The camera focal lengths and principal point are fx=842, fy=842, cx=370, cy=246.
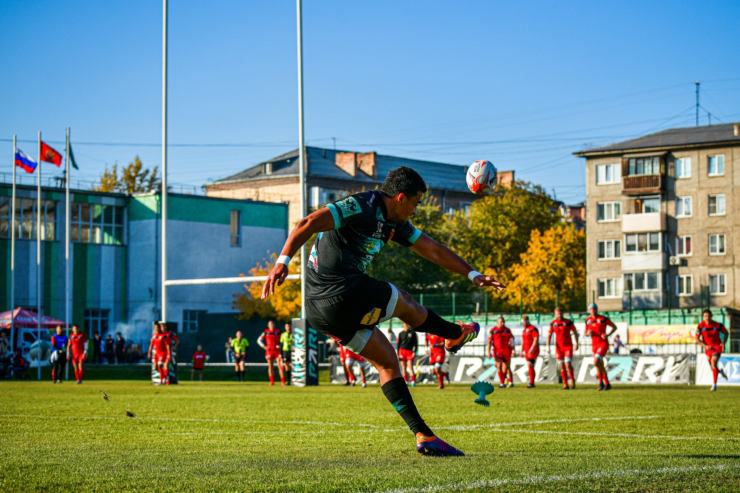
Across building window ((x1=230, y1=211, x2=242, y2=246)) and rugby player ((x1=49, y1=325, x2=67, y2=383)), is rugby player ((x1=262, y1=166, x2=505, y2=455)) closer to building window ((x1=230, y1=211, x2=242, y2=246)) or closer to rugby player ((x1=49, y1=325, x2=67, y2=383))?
rugby player ((x1=49, y1=325, x2=67, y2=383))

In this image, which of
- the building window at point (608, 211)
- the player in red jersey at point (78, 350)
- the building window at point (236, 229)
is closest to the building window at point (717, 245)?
the building window at point (608, 211)

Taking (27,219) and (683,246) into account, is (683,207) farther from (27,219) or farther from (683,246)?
(27,219)

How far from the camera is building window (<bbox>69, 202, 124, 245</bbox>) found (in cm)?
5866

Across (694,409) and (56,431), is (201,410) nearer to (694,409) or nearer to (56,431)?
(56,431)

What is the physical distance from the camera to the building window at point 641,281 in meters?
61.6

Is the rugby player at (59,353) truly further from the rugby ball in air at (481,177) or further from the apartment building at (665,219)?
the apartment building at (665,219)

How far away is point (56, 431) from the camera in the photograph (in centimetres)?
876

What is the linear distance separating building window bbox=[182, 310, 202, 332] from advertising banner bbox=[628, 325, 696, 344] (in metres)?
30.8

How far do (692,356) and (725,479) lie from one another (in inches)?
865

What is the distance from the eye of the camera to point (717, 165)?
59781 millimetres

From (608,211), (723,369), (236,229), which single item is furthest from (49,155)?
(608,211)

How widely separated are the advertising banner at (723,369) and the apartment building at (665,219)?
3552cm

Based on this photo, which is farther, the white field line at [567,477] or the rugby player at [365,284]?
the rugby player at [365,284]

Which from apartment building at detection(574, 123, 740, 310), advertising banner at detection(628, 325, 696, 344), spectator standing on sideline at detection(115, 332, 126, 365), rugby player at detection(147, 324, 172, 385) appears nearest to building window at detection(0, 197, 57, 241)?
spectator standing on sideline at detection(115, 332, 126, 365)
